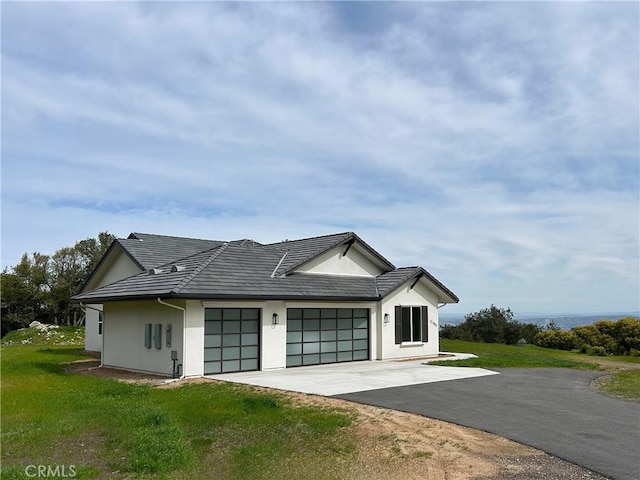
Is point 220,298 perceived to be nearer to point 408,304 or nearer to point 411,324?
point 408,304

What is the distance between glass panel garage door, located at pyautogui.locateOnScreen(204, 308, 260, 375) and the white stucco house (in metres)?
0.03

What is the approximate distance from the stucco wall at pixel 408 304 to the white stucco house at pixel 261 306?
4 cm

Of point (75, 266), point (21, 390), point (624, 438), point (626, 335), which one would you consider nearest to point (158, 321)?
point (21, 390)

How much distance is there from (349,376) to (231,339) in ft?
13.8

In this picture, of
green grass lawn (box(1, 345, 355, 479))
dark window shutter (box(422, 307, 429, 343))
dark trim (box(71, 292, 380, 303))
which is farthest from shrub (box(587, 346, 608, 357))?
green grass lawn (box(1, 345, 355, 479))

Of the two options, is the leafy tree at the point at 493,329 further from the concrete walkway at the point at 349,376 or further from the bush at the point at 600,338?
the concrete walkway at the point at 349,376

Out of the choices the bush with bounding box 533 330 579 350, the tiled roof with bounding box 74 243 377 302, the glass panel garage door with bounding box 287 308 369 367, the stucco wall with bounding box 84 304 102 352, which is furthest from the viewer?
the bush with bounding box 533 330 579 350

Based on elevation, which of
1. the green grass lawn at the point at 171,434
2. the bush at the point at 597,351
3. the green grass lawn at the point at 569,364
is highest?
the green grass lawn at the point at 171,434

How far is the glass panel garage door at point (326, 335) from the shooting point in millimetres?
21562

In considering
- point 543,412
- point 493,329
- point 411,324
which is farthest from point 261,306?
point 493,329

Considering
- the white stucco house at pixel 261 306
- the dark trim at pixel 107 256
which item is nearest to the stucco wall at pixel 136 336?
the white stucco house at pixel 261 306

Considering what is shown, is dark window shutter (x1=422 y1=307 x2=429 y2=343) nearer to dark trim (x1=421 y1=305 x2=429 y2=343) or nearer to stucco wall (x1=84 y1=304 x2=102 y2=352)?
dark trim (x1=421 y1=305 x2=429 y2=343)

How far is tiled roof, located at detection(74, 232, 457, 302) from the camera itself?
736 inches

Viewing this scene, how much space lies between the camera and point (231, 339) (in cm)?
1938
